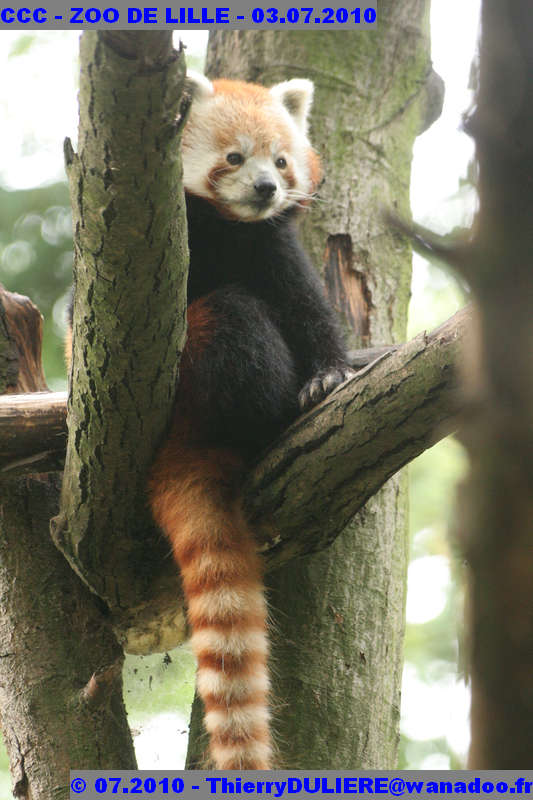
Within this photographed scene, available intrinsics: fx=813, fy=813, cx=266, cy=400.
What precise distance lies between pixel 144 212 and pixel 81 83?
364mm

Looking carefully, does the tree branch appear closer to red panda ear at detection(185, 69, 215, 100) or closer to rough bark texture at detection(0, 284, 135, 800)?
rough bark texture at detection(0, 284, 135, 800)

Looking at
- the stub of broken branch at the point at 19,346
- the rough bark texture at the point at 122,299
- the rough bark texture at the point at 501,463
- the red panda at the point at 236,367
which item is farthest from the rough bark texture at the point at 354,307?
the rough bark texture at the point at 501,463

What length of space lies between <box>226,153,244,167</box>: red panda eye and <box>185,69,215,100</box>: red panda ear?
354 mm

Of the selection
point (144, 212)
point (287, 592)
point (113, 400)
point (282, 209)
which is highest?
point (282, 209)

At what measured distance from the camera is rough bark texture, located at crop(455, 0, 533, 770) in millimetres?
773

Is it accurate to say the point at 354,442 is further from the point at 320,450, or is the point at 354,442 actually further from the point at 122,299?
the point at 122,299

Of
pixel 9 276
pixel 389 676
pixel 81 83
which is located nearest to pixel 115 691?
pixel 389 676

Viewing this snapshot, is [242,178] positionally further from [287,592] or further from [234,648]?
[234,648]

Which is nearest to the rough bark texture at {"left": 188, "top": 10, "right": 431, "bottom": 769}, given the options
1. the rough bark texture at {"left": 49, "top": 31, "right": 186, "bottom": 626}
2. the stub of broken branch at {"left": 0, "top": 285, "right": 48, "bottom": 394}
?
the rough bark texture at {"left": 49, "top": 31, "right": 186, "bottom": 626}

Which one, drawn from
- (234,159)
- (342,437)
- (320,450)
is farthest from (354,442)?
(234,159)

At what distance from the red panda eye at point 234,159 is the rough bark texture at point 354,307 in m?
0.47

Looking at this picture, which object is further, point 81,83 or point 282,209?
point 282,209

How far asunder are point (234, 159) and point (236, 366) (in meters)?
1.39

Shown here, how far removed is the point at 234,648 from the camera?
284cm
